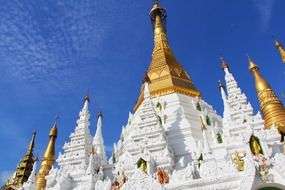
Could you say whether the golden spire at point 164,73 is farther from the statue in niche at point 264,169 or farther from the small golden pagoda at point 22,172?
the small golden pagoda at point 22,172

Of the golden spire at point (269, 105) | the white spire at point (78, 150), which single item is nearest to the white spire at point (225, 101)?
the golden spire at point (269, 105)

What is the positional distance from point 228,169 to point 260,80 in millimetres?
15900

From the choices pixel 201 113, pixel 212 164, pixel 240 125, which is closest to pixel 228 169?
pixel 212 164

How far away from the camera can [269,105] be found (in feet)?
80.2

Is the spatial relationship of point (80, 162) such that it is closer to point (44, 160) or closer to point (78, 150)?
point (78, 150)

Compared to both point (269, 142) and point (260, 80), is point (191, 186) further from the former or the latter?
point (260, 80)

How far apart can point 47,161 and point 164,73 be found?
1523cm

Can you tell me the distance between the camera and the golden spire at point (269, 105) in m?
23.1

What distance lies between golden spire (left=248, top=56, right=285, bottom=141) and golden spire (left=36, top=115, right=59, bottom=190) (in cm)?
2039

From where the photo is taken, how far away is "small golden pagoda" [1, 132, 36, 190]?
35.5 metres

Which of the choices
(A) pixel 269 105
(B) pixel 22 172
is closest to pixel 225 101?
(A) pixel 269 105

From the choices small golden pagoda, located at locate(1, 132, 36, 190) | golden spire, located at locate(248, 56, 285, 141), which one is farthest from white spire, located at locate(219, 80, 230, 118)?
small golden pagoda, located at locate(1, 132, 36, 190)

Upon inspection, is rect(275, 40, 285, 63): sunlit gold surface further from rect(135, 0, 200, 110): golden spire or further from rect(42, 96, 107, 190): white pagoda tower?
rect(42, 96, 107, 190): white pagoda tower

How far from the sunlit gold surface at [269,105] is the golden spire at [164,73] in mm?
5918
